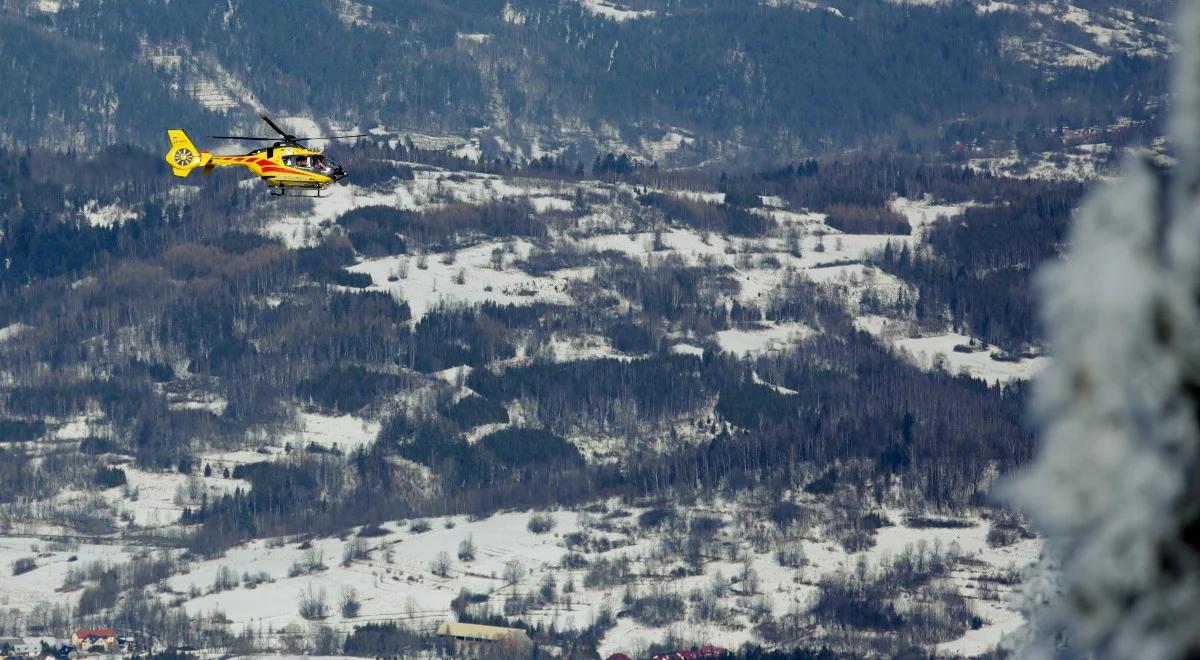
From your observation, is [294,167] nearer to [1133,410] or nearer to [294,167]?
[294,167]

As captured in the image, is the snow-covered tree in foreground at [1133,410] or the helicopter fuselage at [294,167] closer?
the snow-covered tree in foreground at [1133,410]

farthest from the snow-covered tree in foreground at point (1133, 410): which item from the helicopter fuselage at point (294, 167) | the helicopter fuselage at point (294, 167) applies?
the helicopter fuselage at point (294, 167)

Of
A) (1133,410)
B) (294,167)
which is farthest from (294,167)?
(1133,410)

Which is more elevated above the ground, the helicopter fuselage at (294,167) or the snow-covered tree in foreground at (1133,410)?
the snow-covered tree in foreground at (1133,410)

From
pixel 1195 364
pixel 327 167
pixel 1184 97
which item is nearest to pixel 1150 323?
pixel 1195 364

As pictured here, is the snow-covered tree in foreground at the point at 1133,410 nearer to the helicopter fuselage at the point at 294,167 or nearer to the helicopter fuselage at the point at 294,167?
the helicopter fuselage at the point at 294,167

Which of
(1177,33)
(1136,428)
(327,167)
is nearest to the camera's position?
(1136,428)

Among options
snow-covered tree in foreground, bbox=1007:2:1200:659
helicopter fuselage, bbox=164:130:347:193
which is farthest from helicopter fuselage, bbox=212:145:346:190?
snow-covered tree in foreground, bbox=1007:2:1200:659

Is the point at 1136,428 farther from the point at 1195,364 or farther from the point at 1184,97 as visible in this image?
the point at 1184,97
